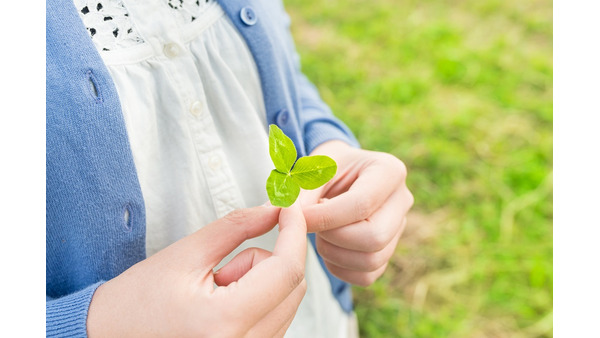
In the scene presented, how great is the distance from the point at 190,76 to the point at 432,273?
3.79ft

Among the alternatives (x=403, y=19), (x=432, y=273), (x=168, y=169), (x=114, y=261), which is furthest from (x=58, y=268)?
(x=403, y=19)

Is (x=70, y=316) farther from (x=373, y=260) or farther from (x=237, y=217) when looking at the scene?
(x=373, y=260)

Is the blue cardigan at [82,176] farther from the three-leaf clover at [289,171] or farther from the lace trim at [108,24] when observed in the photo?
the three-leaf clover at [289,171]

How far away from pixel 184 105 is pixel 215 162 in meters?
0.10

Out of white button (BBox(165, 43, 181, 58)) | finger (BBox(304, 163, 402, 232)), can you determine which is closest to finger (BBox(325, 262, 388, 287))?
finger (BBox(304, 163, 402, 232))

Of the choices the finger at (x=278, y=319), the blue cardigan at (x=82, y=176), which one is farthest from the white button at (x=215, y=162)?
the finger at (x=278, y=319)

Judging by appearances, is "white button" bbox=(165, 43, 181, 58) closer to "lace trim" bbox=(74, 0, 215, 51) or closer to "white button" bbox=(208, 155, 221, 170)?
"lace trim" bbox=(74, 0, 215, 51)

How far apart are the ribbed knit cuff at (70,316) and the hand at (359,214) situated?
0.32m

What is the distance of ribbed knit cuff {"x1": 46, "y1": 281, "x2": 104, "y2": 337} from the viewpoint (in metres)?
0.59

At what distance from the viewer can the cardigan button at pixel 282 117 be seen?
32.8 inches

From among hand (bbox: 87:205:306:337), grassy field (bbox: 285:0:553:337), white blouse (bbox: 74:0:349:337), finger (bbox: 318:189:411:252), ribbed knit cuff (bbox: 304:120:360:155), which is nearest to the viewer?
hand (bbox: 87:205:306:337)

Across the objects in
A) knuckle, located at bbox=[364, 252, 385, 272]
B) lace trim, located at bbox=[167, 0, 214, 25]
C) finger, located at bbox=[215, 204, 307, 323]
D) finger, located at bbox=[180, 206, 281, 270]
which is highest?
lace trim, located at bbox=[167, 0, 214, 25]

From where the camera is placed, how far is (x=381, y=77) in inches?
91.0

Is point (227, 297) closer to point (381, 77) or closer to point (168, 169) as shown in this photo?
point (168, 169)
